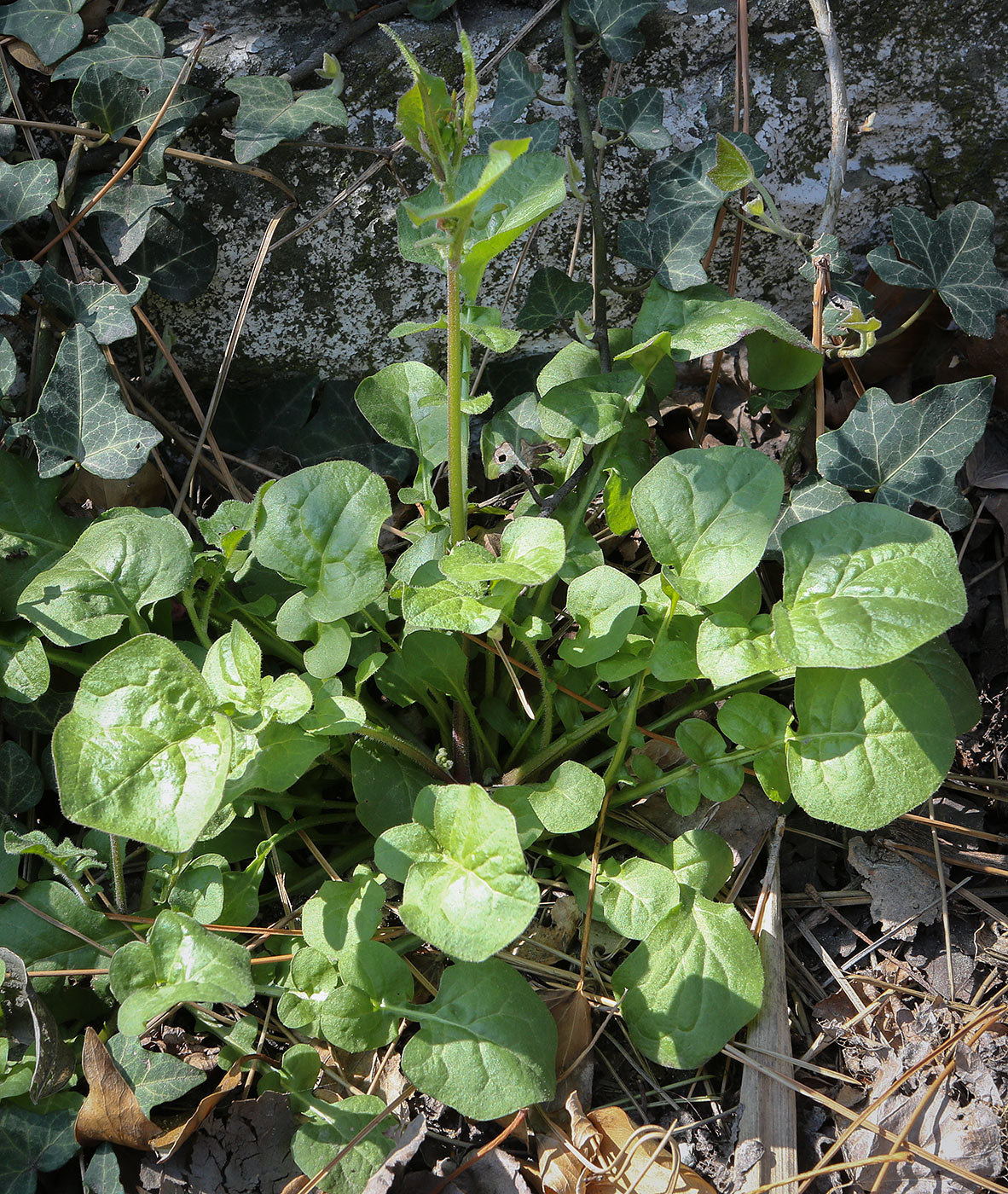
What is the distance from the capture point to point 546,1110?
1.42 m

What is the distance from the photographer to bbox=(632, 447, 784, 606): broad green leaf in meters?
1.35

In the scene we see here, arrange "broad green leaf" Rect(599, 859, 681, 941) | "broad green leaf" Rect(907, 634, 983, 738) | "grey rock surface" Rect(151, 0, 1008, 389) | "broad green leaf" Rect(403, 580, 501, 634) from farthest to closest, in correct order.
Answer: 1. "grey rock surface" Rect(151, 0, 1008, 389)
2. "broad green leaf" Rect(907, 634, 983, 738)
3. "broad green leaf" Rect(599, 859, 681, 941)
4. "broad green leaf" Rect(403, 580, 501, 634)

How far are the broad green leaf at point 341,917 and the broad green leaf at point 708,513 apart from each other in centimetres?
67

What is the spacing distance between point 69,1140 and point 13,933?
32cm

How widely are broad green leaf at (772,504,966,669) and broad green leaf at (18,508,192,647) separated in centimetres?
97

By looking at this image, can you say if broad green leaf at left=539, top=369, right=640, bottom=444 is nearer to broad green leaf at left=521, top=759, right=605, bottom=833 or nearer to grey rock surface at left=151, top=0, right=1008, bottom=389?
grey rock surface at left=151, top=0, right=1008, bottom=389

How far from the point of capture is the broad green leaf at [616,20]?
1.65 meters

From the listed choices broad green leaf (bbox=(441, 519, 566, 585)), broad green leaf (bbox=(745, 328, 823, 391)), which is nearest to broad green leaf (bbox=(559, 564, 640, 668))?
broad green leaf (bbox=(441, 519, 566, 585))

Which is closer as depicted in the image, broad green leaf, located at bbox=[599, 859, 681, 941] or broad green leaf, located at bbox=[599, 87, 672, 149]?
broad green leaf, located at bbox=[599, 859, 681, 941]

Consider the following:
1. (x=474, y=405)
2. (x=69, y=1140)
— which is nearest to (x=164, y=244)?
(x=474, y=405)

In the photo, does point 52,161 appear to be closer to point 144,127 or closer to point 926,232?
point 144,127

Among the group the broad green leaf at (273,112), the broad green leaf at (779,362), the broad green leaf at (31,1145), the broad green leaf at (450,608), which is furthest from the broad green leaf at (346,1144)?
the broad green leaf at (273,112)

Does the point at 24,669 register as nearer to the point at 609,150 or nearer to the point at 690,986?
the point at 690,986

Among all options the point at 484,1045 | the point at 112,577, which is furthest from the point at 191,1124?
the point at 112,577
